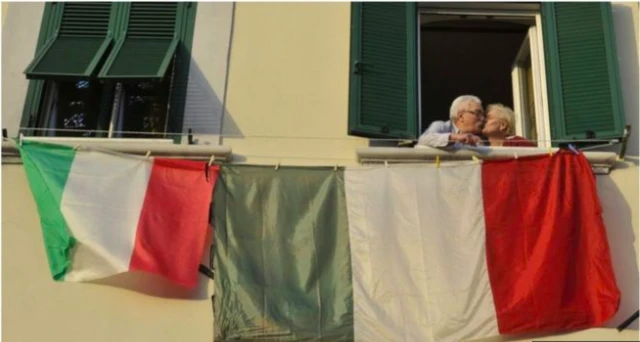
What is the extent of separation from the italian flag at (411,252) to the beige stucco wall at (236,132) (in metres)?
0.28

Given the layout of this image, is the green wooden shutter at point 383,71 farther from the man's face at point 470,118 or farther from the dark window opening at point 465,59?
the dark window opening at point 465,59

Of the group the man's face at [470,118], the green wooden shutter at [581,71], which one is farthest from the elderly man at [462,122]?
the green wooden shutter at [581,71]

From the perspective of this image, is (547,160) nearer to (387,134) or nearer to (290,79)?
(387,134)

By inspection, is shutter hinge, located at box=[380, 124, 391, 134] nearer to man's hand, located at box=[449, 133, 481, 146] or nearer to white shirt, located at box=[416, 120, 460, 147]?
white shirt, located at box=[416, 120, 460, 147]

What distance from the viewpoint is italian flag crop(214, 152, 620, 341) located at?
4.99 m

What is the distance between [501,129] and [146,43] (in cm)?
250

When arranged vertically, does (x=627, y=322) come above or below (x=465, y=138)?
below

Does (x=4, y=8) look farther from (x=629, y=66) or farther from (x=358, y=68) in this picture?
(x=629, y=66)

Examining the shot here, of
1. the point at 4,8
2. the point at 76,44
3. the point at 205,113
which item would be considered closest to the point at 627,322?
the point at 205,113

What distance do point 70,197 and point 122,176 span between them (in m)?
0.33

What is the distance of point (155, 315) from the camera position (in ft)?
16.9

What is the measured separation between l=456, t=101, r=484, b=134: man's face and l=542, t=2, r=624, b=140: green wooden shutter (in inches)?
18.8

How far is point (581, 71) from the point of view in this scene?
604cm

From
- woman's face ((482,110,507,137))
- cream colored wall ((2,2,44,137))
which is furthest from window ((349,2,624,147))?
cream colored wall ((2,2,44,137))
